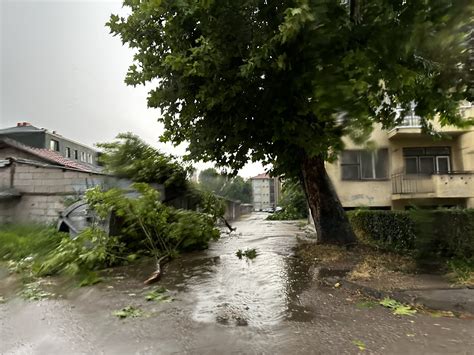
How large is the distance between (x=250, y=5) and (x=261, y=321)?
379 centimetres

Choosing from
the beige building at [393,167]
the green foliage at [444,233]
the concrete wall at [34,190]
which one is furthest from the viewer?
the beige building at [393,167]

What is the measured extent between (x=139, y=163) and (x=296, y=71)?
194 inches

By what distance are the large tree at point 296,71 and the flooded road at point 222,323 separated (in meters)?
2.13

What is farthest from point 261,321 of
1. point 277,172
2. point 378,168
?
point 378,168

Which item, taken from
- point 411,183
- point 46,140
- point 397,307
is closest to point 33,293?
point 46,140

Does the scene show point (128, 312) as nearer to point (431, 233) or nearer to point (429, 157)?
point (431, 233)

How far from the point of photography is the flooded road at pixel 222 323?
389 cm

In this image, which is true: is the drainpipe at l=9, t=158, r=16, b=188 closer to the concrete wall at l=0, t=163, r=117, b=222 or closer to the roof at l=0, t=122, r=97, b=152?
the concrete wall at l=0, t=163, r=117, b=222

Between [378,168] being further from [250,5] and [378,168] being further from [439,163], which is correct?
[250,5]

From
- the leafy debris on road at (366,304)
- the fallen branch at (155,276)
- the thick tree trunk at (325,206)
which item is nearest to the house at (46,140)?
the fallen branch at (155,276)

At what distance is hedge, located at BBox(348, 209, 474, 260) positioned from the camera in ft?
23.5

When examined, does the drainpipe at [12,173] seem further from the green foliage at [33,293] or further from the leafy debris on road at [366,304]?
the leafy debris on road at [366,304]

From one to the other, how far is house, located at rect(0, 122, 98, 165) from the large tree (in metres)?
1.86

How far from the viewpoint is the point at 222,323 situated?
15.0 feet
